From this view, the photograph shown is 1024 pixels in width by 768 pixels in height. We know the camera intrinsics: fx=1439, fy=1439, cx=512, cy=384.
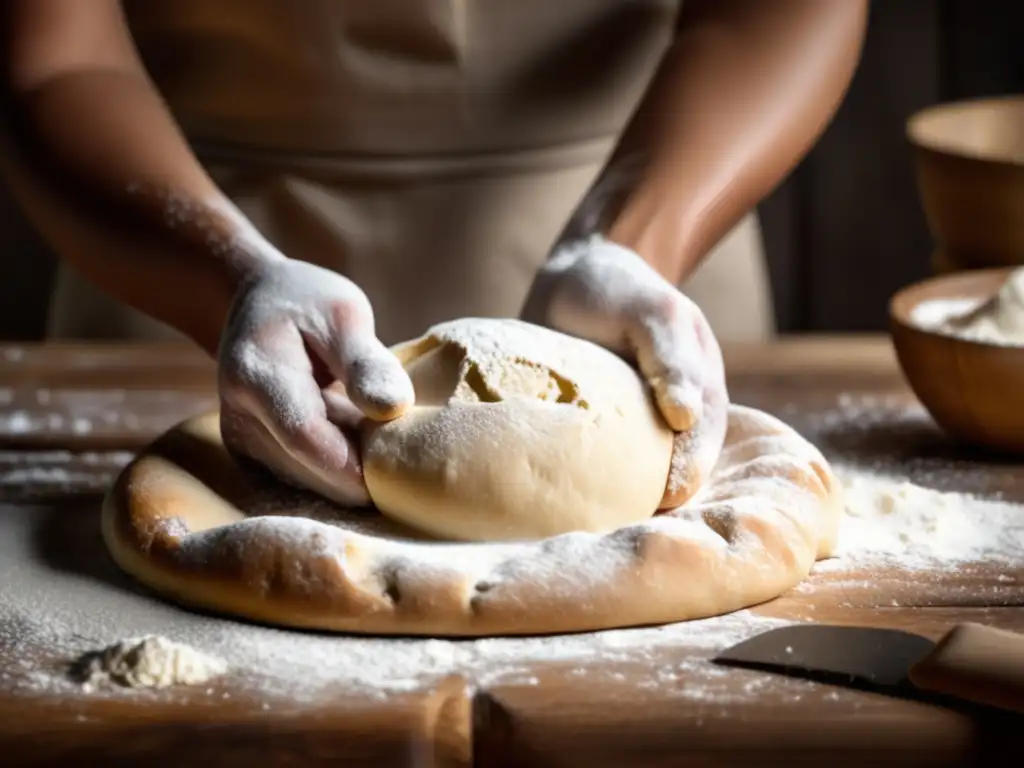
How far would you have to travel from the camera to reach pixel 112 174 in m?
1.58

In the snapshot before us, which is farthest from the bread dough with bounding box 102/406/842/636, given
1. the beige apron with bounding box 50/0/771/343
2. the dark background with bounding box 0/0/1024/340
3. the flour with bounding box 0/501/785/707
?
the dark background with bounding box 0/0/1024/340

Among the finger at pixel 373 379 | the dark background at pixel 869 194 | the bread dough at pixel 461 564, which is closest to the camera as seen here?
the bread dough at pixel 461 564

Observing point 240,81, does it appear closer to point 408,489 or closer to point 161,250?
point 161,250

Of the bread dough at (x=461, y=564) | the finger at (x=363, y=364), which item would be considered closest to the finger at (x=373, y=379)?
the finger at (x=363, y=364)

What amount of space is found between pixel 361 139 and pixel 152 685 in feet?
3.50

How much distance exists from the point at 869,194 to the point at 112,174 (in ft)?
6.89

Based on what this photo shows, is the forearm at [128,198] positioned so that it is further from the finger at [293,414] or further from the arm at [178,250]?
the finger at [293,414]

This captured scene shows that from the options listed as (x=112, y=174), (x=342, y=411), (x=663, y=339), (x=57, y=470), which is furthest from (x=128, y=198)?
(x=663, y=339)

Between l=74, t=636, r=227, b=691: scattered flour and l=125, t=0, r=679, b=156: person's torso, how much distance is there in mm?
1037

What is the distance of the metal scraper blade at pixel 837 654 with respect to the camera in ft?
3.46

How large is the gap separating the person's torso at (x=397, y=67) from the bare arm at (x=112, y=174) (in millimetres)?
192

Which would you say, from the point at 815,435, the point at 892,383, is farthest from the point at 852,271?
the point at 815,435

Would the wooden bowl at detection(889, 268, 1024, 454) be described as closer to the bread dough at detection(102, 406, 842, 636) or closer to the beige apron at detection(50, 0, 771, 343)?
the bread dough at detection(102, 406, 842, 636)

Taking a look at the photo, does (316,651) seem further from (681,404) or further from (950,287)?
(950,287)
